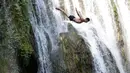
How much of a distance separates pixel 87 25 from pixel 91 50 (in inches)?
82.2

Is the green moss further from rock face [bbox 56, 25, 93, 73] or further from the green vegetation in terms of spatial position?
the green vegetation

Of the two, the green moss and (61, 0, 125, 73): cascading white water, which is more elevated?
the green moss

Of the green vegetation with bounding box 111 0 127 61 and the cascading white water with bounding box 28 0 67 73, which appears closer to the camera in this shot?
the cascading white water with bounding box 28 0 67 73

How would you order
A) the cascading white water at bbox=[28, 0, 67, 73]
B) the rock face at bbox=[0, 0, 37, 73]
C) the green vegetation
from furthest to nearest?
1. the green vegetation
2. the cascading white water at bbox=[28, 0, 67, 73]
3. the rock face at bbox=[0, 0, 37, 73]

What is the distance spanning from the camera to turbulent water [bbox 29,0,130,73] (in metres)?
12.8

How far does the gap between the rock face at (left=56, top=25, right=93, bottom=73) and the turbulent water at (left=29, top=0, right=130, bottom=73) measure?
14.5 inches

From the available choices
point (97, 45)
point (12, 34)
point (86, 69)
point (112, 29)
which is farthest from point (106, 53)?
point (12, 34)

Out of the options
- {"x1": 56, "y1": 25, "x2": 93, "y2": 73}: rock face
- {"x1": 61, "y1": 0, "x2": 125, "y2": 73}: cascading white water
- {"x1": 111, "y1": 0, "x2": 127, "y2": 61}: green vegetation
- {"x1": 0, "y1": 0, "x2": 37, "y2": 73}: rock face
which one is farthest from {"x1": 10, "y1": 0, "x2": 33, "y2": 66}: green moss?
{"x1": 111, "y1": 0, "x2": 127, "y2": 61}: green vegetation

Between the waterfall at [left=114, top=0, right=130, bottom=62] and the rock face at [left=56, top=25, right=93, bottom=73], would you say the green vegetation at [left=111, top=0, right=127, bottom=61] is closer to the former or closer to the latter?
the waterfall at [left=114, top=0, right=130, bottom=62]

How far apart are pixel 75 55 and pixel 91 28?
8.66 ft

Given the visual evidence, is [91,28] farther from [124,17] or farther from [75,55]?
[124,17]

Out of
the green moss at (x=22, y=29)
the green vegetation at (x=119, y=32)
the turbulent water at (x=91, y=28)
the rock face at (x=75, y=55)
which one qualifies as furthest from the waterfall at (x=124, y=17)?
the green moss at (x=22, y=29)

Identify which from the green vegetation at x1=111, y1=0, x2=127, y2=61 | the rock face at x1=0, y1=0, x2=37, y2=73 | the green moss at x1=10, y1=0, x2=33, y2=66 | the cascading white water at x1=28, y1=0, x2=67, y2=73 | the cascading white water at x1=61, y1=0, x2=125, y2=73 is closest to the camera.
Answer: the rock face at x1=0, y1=0, x2=37, y2=73

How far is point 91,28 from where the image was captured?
14875mm
